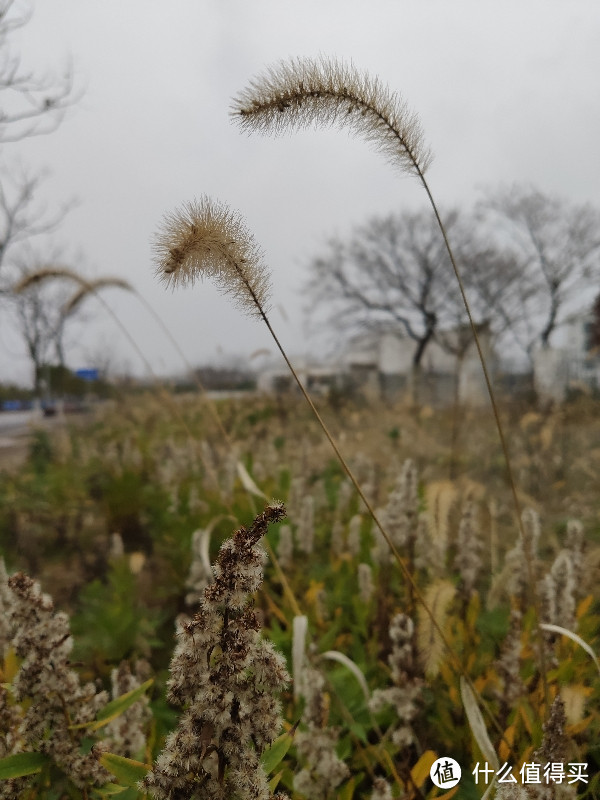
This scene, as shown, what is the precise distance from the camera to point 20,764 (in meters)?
0.98

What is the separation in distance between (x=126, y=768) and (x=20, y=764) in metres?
0.18

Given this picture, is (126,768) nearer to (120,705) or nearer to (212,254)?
(120,705)

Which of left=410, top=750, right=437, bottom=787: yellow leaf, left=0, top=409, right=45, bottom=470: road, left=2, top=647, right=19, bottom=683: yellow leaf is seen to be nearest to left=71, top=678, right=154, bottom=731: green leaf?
left=2, top=647, right=19, bottom=683: yellow leaf

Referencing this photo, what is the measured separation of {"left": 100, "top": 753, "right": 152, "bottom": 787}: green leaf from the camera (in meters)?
0.96

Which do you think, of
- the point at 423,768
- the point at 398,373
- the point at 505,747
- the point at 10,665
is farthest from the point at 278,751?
the point at 398,373

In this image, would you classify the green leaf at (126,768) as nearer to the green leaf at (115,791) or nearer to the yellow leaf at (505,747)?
the green leaf at (115,791)

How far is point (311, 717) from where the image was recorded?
1374mm

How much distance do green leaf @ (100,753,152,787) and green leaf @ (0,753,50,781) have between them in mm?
126

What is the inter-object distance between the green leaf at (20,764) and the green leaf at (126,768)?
13 centimetres

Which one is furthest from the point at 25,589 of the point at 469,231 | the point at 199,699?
the point at 469,231

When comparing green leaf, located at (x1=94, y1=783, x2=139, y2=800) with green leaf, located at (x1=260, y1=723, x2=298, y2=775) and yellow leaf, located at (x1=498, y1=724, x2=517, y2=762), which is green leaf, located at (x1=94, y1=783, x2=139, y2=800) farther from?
yellow leaf, located at (x1=498, y1=724, x2=517, y2=762)

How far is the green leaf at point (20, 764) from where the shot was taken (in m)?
0.95

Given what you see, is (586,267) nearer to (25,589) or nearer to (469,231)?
(469,231)

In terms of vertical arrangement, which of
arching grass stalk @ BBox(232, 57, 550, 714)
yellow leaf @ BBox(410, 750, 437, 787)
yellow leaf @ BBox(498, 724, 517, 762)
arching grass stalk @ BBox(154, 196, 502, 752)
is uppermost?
arching grass stalk @ BBox(232, 57, 550, 714)
